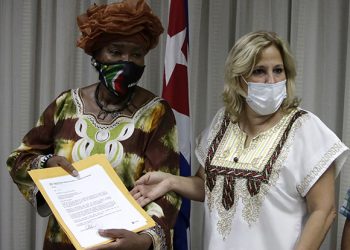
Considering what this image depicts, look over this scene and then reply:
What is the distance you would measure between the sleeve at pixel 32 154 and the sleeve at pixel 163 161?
1.20ft

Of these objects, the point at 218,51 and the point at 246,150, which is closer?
the point at 246,150

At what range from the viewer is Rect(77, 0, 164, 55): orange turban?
1.62 metres

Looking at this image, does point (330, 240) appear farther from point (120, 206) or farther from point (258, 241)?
point (120, 206)

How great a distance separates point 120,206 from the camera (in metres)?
1.51

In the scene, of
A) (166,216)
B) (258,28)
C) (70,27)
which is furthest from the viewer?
(70,27)

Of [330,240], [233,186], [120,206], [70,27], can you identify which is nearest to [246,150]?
[233,186]

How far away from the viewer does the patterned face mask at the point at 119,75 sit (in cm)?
166

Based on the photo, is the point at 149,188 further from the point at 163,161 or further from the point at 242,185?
the point at 242,185

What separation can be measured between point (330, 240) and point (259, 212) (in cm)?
83

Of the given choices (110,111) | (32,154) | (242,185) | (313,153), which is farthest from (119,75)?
(313,153)

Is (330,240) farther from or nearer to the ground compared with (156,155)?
nearer to the ground

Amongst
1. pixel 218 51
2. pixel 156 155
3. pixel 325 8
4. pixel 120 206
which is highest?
pixel 325 8

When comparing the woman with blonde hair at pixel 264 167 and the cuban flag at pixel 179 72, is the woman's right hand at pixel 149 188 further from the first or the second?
the cuban flag at pixel 179 72

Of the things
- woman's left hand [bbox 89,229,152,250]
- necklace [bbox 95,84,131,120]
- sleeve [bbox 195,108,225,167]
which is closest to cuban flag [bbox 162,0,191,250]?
sleeve [bbox 195,108,225,167]
